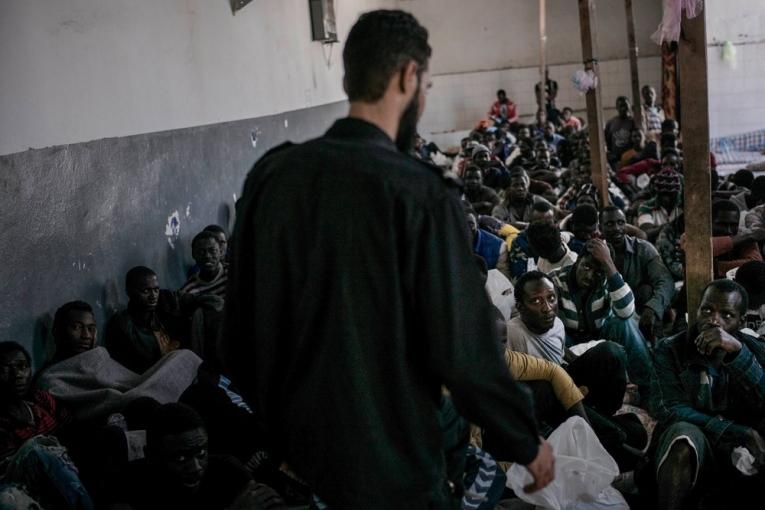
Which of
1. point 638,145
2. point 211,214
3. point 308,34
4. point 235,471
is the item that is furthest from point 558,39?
point 235,471

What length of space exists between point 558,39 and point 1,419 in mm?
15458

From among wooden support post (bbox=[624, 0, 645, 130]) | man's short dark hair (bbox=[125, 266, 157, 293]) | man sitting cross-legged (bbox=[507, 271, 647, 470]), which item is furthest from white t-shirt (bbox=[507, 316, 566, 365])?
wooden support post (bbox=[624, 0, 645, 130])

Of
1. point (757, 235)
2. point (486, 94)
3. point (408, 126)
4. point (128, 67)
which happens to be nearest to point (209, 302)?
point (128, 67)

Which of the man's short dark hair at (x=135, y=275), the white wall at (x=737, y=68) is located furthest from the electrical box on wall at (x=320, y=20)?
the man's short dark hair at (x=135, y=275)

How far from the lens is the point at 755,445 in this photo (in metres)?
3.21

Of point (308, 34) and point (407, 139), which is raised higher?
point (308, 34)

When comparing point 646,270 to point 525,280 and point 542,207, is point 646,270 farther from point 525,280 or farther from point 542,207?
point 525,280

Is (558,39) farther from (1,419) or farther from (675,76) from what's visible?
(1,419)

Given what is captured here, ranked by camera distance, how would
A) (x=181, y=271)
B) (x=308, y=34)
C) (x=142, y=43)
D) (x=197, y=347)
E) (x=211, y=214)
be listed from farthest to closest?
1. (x=308, y=34)
2. (x=211, y=214)
3. (x=181, y=271)
4. (x=142, y=43)
5. (x=197, y=347)

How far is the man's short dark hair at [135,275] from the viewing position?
14.8 ft

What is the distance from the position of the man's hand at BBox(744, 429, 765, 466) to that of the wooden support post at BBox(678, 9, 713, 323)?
3.36ft

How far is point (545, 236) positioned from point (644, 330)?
2.49 ft

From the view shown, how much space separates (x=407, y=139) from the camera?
6.16ft

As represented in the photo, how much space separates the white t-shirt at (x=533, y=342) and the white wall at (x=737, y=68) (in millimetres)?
10797
